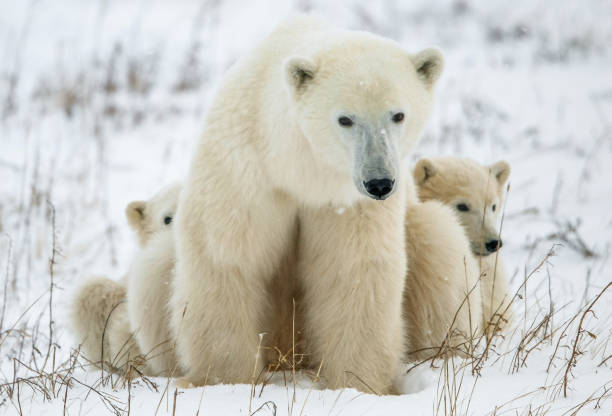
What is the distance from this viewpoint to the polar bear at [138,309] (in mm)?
3801

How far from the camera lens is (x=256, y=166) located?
124 inches

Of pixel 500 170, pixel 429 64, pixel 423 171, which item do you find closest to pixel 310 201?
pixel 429 64

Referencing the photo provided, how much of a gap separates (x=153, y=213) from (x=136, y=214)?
18 centimetres

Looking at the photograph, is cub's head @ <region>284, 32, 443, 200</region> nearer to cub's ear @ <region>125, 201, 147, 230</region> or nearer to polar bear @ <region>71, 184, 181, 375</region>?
polar bear @ <region>71, 184, 181, 375</region>

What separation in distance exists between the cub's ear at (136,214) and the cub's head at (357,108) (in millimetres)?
2090

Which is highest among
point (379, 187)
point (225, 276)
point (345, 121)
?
point (345, 121)

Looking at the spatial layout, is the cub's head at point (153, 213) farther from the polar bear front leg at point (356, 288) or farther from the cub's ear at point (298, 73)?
the cub's ear at point (298, 73)

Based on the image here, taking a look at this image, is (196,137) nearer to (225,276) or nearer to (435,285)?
(225,276)

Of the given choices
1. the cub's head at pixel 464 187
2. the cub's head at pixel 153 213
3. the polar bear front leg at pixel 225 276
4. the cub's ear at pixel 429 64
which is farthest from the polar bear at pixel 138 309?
the cub's head at pixel 464 187

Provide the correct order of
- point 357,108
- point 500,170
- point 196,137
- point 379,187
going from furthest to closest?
point 500,170, point 196,137, point 357,108, point 379,187

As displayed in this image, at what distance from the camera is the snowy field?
9.62 ft

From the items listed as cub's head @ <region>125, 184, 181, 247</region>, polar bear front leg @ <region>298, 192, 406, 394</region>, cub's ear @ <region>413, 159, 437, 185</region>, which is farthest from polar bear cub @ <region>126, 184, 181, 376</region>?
cub's ear @ <region>413, 159, 437, 185</region>

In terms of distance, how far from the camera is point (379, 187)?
113 inches

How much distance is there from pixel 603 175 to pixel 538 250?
7.60ft
